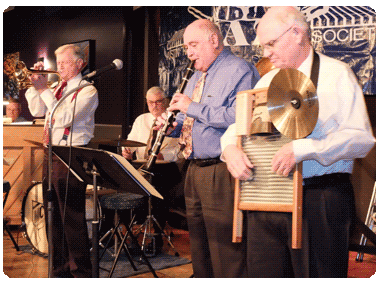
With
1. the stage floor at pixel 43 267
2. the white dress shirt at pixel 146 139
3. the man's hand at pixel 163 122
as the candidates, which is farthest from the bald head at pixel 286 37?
the white dress shirt at pixel 146 139

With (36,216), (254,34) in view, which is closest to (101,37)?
(254,34)

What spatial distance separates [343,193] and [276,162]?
0.28 meters

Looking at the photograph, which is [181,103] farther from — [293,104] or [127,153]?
[127,153]

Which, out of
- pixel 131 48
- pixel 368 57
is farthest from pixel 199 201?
pixel 131 48

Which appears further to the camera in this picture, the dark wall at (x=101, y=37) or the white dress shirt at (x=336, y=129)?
the dark wall at (x=101, y=37)

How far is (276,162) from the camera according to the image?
1808mm

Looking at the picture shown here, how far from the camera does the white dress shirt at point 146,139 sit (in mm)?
5199

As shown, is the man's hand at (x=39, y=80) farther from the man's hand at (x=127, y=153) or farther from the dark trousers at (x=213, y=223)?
the dark trousers at (x=213, y=223)

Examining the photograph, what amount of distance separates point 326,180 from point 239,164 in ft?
1.16

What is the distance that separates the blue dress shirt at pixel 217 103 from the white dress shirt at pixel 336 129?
61 centimetres

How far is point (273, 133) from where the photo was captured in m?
1.91

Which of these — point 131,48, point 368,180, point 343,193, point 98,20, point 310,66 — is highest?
point 98,20
